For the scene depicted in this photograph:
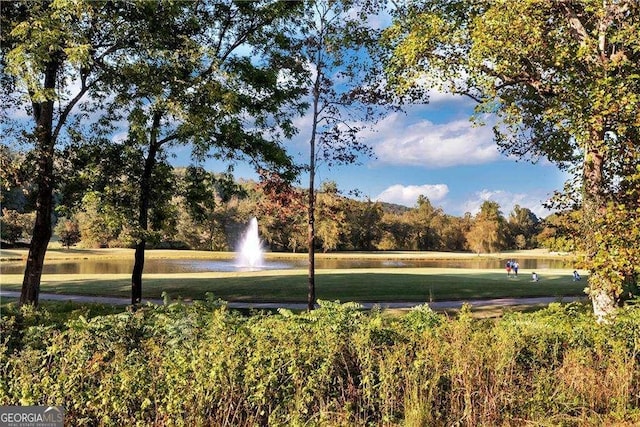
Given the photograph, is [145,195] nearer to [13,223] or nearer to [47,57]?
[47,57]

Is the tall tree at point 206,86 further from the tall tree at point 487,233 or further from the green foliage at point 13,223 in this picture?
the tall tree at point 487,233

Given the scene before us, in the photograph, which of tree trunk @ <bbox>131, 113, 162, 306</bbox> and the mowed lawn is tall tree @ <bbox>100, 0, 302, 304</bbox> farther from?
the mowed lawn

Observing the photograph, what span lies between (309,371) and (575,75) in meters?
7.16

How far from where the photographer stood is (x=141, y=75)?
11875 millimetres

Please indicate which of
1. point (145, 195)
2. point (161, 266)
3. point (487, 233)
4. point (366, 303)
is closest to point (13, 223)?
point (161, 266)

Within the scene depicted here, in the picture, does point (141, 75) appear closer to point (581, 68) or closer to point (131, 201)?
point (131, 201)

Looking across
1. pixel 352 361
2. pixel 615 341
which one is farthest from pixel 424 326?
pixel 615 341

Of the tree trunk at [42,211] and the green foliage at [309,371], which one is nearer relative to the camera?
the green foliage at [309,371]

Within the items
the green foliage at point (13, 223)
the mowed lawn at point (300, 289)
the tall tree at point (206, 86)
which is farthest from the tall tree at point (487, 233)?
the tall tree at point (206, 86)

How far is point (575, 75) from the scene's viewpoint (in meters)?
8.61

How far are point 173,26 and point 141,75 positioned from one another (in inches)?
88.6

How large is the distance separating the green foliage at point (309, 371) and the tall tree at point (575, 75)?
2913mm

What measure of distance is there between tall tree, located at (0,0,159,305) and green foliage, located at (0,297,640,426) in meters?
6.33

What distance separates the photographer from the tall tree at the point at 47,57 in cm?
1007
